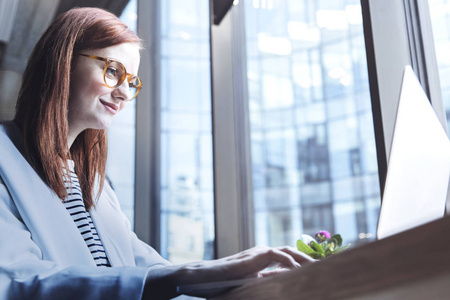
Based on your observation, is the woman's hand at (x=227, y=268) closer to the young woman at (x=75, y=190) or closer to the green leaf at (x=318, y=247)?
the young woman at (x=75, y=190)

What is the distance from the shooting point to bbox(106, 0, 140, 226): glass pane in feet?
6.93

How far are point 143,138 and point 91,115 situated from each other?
0.82 metres

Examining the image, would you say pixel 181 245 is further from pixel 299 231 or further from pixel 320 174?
pixel 320 174

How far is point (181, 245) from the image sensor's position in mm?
2062

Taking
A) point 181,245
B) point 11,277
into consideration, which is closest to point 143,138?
point 181,245

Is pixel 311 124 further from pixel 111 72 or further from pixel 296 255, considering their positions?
pixel 296 255

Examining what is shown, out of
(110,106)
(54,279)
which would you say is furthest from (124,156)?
(54,279)

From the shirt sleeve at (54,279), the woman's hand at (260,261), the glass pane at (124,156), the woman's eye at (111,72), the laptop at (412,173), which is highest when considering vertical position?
the woman's eye at (111,72)

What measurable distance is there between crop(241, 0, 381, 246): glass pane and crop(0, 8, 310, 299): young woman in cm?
49

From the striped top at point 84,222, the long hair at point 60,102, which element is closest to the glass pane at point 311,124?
the long hair at point 60,102

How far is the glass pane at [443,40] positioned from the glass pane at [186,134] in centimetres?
109

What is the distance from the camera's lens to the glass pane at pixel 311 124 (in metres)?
1.32

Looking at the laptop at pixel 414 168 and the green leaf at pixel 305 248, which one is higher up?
the laptop at pixel 414 168

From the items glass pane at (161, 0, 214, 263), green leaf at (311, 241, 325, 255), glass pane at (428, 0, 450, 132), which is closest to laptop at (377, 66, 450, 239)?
green leaf at (311, 241, 325, 255)
